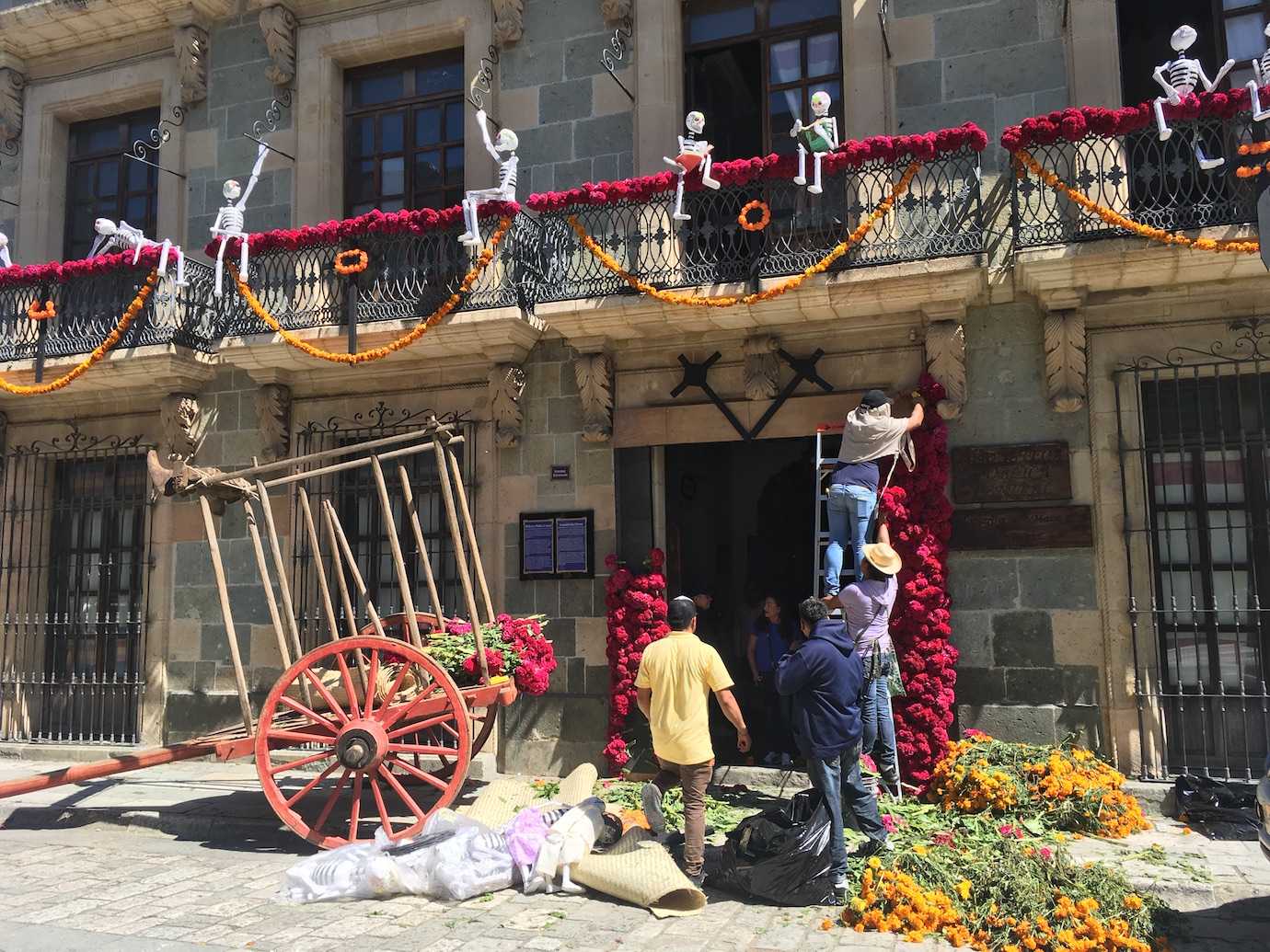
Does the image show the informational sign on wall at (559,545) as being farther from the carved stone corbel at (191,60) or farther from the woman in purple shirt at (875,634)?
the carved stone corbel at (191,60)

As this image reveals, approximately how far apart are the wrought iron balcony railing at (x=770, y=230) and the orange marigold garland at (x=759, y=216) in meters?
0.14

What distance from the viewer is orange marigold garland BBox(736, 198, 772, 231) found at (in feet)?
29.0


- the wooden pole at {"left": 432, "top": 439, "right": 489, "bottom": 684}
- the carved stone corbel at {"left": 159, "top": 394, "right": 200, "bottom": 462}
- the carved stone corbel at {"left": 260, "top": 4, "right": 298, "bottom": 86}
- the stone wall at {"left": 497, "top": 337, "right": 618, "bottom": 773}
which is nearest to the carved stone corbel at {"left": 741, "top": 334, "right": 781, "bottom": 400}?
the stone wall at {"left": 497, "top": 337, "right": 618, "bottom": 773}

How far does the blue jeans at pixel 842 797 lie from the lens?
19.3ft

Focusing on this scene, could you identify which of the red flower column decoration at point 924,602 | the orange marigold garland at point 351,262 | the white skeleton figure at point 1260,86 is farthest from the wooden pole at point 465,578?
the white skeleton figure at point 1260,86

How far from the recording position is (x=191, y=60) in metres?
12.1

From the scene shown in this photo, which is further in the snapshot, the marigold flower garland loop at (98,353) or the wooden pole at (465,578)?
the marigold flower garland loop at (98,353)

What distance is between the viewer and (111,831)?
823 cm

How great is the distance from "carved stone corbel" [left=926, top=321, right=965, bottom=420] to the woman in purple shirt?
1.74m

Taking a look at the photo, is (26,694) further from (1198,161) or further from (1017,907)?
(1198,161)

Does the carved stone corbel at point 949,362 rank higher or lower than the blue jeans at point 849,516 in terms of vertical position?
higher

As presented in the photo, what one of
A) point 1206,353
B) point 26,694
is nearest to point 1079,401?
point 1206,353

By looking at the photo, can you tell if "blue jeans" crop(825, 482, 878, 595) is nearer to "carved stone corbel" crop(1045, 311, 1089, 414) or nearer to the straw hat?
the straw hat

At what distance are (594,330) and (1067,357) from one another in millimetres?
4162
